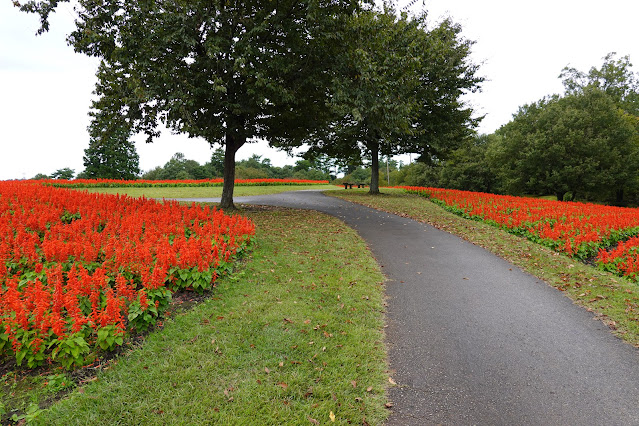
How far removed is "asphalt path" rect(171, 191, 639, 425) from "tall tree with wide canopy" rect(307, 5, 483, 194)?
18.7 ft

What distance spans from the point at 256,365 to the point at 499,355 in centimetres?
284

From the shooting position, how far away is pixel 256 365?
11.2 feet

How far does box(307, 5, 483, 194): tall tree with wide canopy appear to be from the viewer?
33.6ft

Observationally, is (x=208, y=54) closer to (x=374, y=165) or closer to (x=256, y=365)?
(x=256, y=365)

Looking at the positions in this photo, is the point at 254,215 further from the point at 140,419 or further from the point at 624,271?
the point at 624,271

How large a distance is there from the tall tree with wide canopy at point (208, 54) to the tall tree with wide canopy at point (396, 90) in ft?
3.38

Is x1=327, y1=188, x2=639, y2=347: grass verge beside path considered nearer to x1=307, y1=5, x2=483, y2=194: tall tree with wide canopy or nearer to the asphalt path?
the asphalt path

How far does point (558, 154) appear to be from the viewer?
27500 mm

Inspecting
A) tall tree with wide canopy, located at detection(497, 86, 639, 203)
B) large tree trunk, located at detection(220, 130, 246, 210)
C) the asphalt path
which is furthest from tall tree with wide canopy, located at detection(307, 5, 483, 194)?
tall tree with wide canopy, located at detection(497, 86, 639, 203)

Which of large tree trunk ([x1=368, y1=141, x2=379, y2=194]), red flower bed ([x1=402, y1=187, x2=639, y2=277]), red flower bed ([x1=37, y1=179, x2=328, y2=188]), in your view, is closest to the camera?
red flower bed ([x1=402, y1=187, x2=639, y2=277])

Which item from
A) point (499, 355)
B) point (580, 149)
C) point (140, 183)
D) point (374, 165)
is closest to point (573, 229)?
point (499, 355)

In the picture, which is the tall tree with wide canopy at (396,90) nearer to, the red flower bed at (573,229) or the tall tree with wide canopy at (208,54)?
the tall tree with wide canopy at (208,54)

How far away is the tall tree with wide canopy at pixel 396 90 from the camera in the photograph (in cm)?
1025

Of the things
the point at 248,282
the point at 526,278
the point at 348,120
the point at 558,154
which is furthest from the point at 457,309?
the point at 558,154
